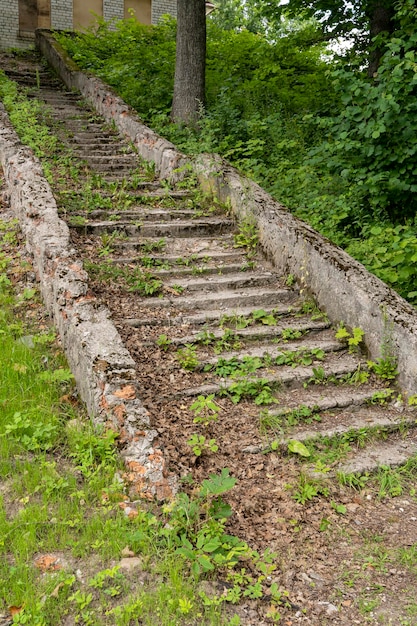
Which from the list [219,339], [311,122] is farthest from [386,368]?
[311,122]

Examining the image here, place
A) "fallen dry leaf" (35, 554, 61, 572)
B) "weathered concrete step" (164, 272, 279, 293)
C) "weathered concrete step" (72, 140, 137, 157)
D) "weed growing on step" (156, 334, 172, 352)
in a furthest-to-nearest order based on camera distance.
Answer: "weathered concrete step" (72, 140, 137, 157), "weathered concrete step" (164, 272, 279, 293), "weed growing on step" (156, 334, 172, 352), "fallen dry leaf" (35, 554, 61, 572)

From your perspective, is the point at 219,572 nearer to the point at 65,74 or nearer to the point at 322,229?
the point at 322,229

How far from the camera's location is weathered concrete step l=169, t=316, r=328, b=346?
18.0ft

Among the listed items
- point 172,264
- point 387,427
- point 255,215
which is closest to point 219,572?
point 387,427

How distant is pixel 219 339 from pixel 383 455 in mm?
1856

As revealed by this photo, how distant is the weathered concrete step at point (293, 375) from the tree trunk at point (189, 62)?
6.93 meters

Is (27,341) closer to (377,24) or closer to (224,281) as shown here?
(224,281)

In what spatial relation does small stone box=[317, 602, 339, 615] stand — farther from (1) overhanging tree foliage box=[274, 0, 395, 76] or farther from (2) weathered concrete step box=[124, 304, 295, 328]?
(1) overhanging tree foliage box=[274, 0, 395, 76]

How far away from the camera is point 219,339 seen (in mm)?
5523

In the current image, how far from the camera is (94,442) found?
3.89 m

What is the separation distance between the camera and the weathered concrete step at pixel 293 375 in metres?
4.84

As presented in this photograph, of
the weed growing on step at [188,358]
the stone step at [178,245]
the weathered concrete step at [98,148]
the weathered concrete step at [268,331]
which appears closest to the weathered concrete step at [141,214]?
the stone step at [178,245]

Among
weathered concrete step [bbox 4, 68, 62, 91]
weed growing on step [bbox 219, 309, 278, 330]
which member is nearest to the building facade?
weathered concrete step [bbox 4, 68, 62, 91]

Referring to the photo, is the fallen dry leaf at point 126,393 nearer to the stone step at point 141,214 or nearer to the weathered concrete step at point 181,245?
the weathered concrete step at point 181,245
